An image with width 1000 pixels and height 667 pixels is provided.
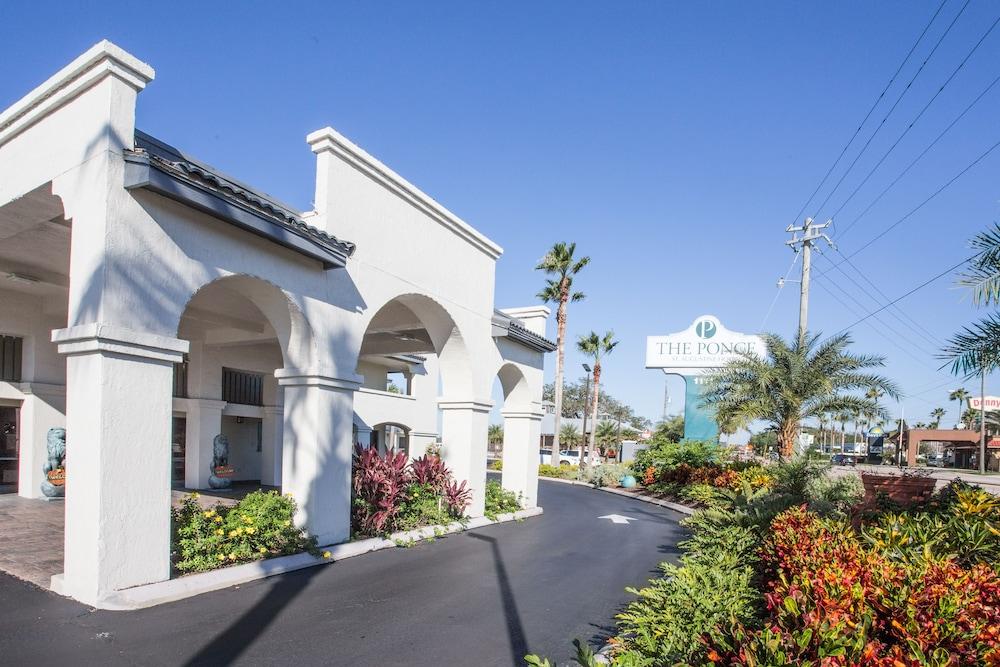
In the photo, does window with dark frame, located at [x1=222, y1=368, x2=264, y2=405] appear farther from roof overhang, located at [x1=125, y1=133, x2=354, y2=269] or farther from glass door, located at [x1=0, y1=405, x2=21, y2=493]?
roof overhang, located at [x1=125, y1=133, x2=354, y2=269]

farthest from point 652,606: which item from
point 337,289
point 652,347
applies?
point 652,347

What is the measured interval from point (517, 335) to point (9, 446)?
450 inches

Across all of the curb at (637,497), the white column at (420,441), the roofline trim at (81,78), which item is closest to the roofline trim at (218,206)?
the roofline trim at (81,78)

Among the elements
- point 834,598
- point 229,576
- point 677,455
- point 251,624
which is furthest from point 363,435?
point 834,598

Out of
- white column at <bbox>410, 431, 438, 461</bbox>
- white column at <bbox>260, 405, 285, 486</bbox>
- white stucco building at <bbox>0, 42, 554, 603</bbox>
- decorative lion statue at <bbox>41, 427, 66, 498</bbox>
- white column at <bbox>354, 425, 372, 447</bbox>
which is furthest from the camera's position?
white column at <bbox>410, 431, 438, 461</bbox>

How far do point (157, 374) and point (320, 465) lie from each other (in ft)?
9.27

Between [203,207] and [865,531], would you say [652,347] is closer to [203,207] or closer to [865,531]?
[865,531]

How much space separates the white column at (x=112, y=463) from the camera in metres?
5.97

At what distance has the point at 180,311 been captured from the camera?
22.5 ft

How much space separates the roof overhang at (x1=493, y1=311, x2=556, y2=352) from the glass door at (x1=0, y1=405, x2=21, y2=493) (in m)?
10.4

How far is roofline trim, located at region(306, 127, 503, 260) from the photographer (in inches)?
352

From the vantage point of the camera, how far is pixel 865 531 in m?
6.97

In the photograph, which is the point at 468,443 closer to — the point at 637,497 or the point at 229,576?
the point at 229,576

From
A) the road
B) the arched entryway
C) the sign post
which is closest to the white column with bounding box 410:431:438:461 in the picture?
the arched entryway
